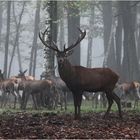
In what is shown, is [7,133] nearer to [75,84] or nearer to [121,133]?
[121,133]

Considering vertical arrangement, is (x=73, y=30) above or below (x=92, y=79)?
above

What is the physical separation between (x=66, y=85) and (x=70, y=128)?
513 cm

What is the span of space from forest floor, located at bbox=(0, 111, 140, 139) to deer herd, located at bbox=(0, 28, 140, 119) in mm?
1289

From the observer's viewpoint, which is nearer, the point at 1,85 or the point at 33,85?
the point at 33,85

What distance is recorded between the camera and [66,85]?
670 inches

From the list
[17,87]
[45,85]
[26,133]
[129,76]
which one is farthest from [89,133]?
[129,76]

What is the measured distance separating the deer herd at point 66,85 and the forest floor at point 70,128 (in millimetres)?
1289

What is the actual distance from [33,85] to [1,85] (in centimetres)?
212

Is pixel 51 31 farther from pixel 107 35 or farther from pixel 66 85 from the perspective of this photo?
pixel 107 35

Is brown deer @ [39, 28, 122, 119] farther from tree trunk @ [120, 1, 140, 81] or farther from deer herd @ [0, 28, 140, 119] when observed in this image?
tree trunk @ [120, 1, 140, 81]

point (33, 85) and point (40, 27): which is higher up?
point (40, 27)

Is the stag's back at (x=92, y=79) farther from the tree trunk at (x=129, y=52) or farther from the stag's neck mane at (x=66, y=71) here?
the tree trunk at (x=129, y=52)

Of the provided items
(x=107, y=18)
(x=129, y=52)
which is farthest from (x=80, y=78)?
(x=107, y=18)

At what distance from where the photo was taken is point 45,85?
21.2 metres
